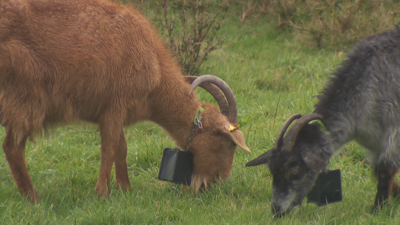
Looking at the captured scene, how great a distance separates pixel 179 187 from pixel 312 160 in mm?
1539

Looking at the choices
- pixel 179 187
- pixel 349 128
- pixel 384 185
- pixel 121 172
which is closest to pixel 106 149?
pixel 121 172

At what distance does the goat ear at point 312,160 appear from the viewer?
4180mm

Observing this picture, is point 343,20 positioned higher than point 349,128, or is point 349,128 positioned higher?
point 343,20

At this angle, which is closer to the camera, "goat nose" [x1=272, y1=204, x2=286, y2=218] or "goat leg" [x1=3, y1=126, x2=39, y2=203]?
"goat nose" [x1=272, y1=204, x2=286, y2=218]

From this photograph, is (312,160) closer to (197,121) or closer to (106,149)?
(197,121)

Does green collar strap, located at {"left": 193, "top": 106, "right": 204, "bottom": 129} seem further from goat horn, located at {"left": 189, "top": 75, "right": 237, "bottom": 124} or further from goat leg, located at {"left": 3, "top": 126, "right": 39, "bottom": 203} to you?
goat leg, located at {"left": 3, "top": 126, "right": 39, "bottom": 203}

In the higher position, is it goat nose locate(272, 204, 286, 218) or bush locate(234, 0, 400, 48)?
bush locate(234, 0, 400, 48)

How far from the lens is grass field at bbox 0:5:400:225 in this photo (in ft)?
13.5

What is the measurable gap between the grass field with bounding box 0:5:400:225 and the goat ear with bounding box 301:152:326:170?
0.43 metres

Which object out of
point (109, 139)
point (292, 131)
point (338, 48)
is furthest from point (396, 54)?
point (338, 48)

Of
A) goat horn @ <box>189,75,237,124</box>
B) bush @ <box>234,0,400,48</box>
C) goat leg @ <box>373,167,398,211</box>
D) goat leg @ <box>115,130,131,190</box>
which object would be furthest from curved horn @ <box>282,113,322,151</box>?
bush @ <box>234,0,400,48</box>

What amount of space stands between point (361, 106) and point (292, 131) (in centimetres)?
71

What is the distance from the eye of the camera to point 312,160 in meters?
4.18

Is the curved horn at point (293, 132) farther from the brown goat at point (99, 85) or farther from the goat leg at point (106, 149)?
the goat leg at point (106, 149)
